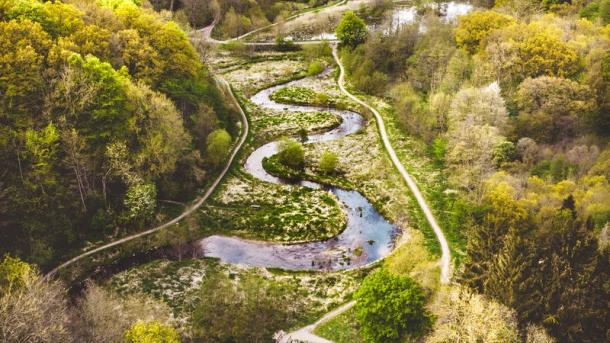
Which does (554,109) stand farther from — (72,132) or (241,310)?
(72,132)

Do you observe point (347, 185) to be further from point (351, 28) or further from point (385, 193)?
point (351, 28)

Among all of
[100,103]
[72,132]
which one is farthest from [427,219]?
[72,132]

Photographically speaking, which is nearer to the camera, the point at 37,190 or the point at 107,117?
the point at 37,190

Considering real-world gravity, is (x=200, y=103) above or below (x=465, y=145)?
above

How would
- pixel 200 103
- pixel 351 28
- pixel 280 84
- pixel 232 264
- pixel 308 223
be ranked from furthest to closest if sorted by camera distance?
pixel 351 28 → pixel 280 84 → pixel 200 103 → pixel 308 223 → pixel 232 264

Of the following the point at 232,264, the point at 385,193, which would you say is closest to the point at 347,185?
the point at 385,193

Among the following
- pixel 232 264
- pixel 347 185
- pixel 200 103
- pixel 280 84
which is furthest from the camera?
pixel 280 84
